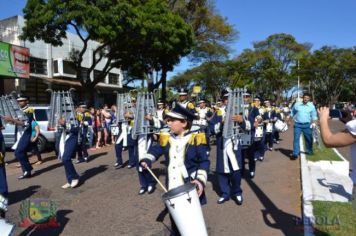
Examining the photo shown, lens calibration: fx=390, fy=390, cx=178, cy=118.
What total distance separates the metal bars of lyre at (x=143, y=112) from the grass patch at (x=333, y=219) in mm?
3719

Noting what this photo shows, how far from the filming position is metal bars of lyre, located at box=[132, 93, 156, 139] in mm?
8234

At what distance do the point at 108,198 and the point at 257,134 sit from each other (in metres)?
4.59

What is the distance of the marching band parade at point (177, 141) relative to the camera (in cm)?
424

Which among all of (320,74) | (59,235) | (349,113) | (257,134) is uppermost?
(320,74)

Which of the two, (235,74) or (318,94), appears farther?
(318,94)

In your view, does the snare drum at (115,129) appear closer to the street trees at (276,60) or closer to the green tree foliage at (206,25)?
the green tree foliage at (206,25)

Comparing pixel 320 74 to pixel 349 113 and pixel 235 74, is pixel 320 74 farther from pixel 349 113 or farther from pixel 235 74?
pixel 349 113

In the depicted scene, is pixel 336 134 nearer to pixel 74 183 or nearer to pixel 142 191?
pixel 142 191

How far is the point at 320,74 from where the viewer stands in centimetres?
4675

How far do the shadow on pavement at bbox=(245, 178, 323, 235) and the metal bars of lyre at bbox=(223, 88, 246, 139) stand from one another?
1331 mm

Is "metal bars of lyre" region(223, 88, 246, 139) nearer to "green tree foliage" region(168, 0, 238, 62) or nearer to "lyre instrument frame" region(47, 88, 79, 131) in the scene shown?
"lyre instrument frame" region(47, 88, 79, 131)

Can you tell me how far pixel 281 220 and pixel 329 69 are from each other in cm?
4324

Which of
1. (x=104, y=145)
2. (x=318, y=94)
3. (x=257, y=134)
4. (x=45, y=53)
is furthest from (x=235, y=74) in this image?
(x=257, y=134)

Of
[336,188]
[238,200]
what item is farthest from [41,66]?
[336,188]
